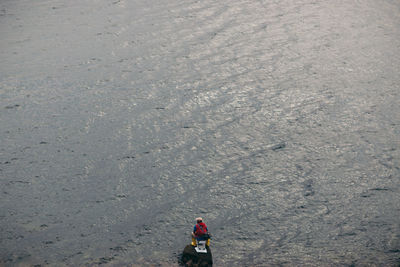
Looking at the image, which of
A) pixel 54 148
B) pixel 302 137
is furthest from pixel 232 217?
pixel 54 148

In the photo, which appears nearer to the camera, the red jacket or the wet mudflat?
the red jacket

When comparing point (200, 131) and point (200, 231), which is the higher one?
point (200, 231)

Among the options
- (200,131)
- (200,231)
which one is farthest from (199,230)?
(200,131)

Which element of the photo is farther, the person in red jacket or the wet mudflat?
the wet mudflat

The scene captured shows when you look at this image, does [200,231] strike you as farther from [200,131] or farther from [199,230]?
[200,131]

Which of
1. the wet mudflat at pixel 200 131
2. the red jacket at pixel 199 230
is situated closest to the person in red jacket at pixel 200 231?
the red jacket at pixel 199 230

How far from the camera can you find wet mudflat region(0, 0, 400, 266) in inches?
119

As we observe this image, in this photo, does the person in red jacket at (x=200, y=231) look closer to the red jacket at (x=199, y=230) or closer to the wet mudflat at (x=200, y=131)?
the red jacket at (x=199, y=230)

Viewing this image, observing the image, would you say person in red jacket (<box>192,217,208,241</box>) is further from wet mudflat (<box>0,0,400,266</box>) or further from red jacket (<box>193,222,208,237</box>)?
wet mudflat (<box>0,0,400,266</box>)

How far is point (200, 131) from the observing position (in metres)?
3.97

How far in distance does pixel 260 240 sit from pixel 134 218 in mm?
818

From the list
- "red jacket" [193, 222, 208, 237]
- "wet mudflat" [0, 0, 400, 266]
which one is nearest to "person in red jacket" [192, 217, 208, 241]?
"red jacket" [193, 222, 208, 237]

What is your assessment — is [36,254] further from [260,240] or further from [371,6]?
[371,6]

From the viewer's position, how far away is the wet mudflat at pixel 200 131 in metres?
3.03
